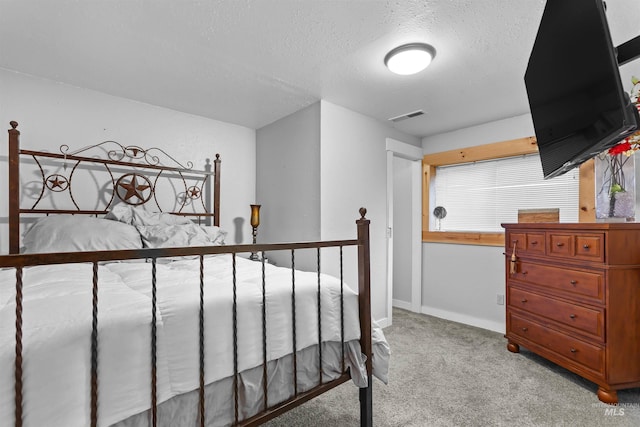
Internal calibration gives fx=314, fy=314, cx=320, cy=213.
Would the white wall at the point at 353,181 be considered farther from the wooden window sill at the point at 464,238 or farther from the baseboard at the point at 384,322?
the wooden window sill at the point at 464,238

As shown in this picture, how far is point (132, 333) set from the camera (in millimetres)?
994

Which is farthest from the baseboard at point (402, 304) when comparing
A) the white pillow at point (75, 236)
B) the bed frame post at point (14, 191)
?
the bed frame post at point (14, 191)

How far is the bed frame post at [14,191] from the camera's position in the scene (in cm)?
221

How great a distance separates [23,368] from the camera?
825mm

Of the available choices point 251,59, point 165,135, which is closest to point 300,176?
point 251,59

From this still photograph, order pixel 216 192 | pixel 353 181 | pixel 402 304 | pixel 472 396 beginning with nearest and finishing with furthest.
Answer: pixel 472 396, pixel 353 181, pixel 216 192, pixel 402 304

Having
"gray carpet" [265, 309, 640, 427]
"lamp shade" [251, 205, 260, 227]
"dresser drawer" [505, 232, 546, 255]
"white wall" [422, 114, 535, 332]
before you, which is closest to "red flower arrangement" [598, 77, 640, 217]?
"dresser drawer" [505, 232, 546, 255]

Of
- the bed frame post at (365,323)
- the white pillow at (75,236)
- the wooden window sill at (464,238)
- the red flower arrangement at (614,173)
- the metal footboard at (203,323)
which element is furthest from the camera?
the wooden window sill at (464,238)

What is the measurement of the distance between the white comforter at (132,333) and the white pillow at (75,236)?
0.44m

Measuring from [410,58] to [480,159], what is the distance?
1.88 metres

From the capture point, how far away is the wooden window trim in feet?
9.00

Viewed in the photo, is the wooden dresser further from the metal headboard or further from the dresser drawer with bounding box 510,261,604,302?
the metal headboard

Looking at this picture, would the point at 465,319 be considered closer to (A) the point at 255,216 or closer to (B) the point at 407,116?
(B) the point at 407,116

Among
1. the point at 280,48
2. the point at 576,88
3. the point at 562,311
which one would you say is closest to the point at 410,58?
the point at 280,48
